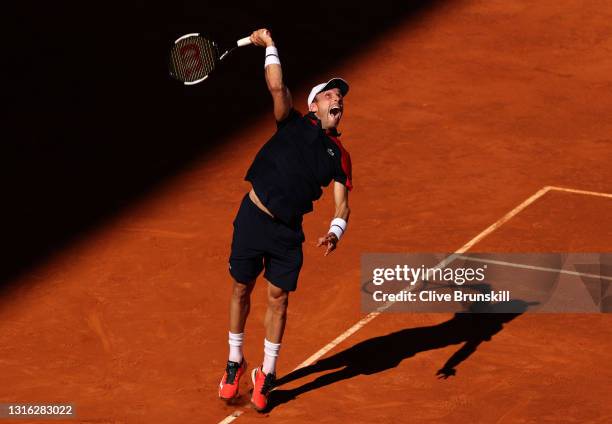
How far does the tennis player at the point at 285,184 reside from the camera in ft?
39.4

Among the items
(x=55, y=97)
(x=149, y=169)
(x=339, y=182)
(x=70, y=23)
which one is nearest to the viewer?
(x=339, y=182)

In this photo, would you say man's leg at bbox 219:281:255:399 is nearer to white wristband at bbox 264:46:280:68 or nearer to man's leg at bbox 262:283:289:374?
man's leg at bbox 262:283:289:374

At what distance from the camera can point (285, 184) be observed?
473 inches

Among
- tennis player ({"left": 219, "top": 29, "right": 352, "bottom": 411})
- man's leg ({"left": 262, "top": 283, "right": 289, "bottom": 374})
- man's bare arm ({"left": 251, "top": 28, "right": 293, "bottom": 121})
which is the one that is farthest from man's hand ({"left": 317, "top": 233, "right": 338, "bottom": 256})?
man's bare arm ({"left": 251, "top": 28, "right": 293, "bottom": 121})

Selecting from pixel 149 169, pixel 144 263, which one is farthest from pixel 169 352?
pixel 149 169

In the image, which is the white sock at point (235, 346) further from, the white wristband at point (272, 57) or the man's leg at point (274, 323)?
the white wristband at point (272, 57)

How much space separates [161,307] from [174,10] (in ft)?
32.6

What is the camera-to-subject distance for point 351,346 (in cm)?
1370

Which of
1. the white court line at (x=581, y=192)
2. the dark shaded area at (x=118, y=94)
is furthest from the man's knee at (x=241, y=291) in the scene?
the white court line at (x=581, y=192)

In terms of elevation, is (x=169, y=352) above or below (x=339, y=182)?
below

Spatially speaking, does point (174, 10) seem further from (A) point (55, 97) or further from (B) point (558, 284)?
(B) point (558, 284)

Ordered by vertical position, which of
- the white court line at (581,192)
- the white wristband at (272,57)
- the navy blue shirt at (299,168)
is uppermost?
the white wristband at (272,57)

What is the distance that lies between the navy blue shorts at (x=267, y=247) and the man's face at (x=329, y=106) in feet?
2.98

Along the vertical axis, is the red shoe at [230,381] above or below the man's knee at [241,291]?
below
